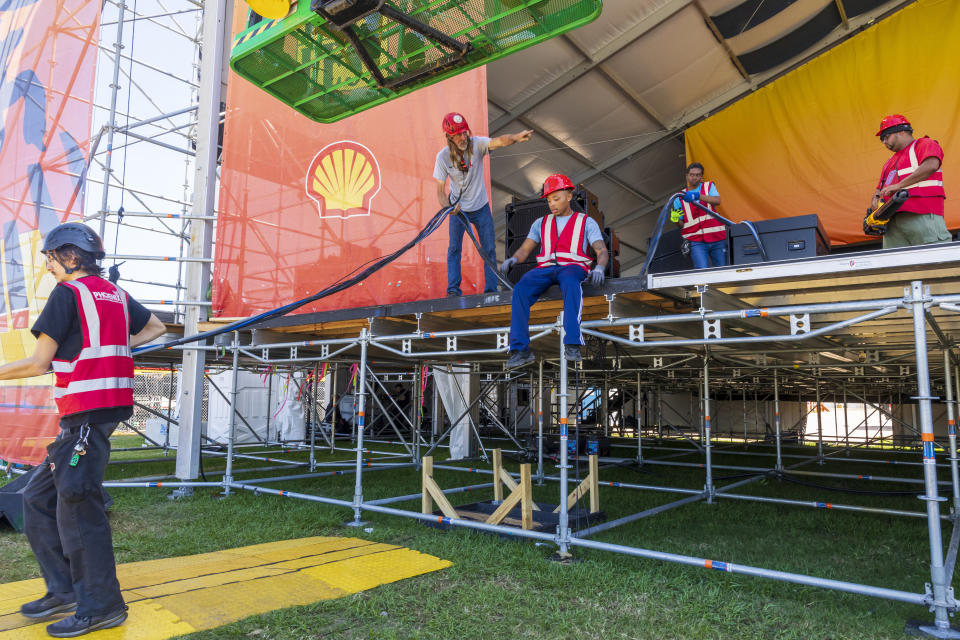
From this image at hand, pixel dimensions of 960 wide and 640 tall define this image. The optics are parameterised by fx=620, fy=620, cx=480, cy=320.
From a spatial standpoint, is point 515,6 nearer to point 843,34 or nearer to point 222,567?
point 222,567

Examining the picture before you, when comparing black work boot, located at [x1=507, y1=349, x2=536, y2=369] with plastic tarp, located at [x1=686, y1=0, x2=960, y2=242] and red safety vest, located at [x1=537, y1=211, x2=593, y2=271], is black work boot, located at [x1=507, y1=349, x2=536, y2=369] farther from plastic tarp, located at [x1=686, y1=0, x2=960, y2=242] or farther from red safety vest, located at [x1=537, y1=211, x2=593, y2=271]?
plastic tarp, located at [x1=686, y1=0, x2=960, y2=242]

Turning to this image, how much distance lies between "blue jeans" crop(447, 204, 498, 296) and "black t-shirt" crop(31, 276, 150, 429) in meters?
3.43

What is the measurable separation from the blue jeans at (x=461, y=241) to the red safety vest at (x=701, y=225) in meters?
2.18

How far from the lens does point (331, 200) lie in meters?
8.35

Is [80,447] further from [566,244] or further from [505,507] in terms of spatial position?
[566,244]

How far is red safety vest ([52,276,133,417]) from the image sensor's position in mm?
3344

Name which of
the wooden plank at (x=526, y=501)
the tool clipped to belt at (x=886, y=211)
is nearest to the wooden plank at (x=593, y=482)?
the wooden plank at (x=526, y=501)

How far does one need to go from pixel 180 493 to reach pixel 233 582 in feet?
14.0

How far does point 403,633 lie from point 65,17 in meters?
8.16

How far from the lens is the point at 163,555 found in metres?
5.19

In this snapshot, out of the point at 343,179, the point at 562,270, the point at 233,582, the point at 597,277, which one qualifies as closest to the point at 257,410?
the point at 343,179

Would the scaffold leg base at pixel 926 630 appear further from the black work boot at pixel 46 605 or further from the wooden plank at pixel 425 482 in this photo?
the black work boot at pixel 46 605

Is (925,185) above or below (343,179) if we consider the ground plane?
below

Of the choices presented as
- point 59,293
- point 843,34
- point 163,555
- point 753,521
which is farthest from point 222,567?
point 843,34
